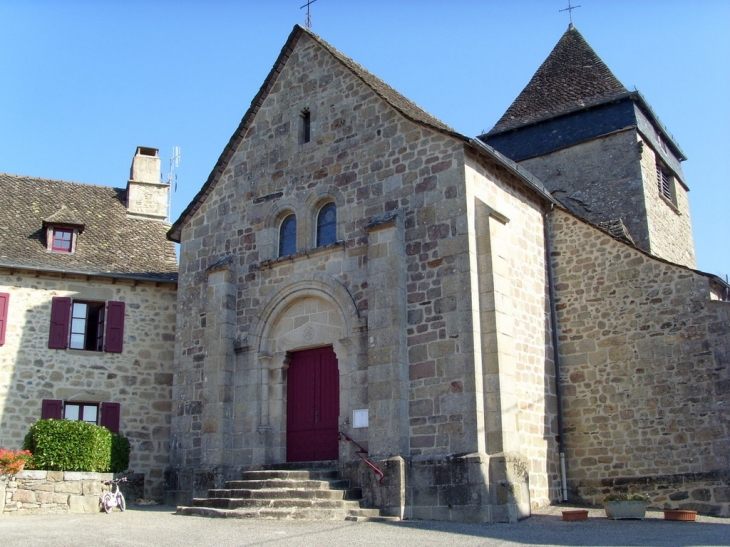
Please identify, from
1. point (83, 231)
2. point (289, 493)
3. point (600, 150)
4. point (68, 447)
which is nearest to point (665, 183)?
point (600, 150)

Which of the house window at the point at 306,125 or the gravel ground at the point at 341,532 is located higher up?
the house window at the point at 306,125

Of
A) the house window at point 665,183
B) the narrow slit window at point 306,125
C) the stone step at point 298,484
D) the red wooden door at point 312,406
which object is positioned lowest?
the stone step at point 298,484

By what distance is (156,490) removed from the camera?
17.0 meters

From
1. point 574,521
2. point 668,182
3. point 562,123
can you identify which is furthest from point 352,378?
point 668,182

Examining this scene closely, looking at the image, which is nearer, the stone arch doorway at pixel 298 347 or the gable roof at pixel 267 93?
the stone arch doorway at pixel 298 347

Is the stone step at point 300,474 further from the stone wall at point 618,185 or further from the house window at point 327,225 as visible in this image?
the stone wall at point 618,185

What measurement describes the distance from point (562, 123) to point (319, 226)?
993cm

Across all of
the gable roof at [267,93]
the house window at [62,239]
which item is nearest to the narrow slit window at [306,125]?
the gable roof at [267,93]

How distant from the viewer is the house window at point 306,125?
1600 centimetres

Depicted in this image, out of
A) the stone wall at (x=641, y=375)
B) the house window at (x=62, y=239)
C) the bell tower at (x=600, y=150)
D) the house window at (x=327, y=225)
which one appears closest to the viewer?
the stone wall at (x=641, y=375)

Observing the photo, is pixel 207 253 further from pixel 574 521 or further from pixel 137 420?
pixel 574 521

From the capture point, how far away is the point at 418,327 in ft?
43.0

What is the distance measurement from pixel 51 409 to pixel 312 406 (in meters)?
5.98

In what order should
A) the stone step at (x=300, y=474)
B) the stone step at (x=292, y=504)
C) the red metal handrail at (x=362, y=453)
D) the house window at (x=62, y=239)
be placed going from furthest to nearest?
the house window at (x=62, y=239), the stone step at (x=300, y=474), the red metal handrail at (x=362, y=453), the stone step at (x=292, y=504)
